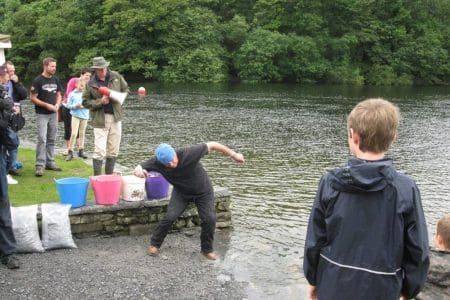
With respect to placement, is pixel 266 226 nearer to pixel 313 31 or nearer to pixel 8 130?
pixel 8 130

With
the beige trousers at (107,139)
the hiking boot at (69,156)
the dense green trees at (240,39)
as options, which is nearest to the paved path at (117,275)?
the beige trousers at (107,139)

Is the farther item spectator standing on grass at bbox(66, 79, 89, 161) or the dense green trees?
the dense green trees

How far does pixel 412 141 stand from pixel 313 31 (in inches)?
1397

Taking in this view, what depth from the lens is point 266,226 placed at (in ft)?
28.7

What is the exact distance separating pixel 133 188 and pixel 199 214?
1236 mm

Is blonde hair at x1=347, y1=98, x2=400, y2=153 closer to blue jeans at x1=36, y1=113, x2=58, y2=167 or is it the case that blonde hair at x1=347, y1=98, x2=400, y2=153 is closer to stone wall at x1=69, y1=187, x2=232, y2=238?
stone wall at x1=69, y1=187, x2=232, y2=238

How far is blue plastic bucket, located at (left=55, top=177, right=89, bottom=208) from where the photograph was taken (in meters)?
7.05

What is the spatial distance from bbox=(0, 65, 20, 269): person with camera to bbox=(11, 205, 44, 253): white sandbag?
17.9 inches

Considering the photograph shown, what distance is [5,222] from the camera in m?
5.86

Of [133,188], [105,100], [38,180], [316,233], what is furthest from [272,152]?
[316,233]

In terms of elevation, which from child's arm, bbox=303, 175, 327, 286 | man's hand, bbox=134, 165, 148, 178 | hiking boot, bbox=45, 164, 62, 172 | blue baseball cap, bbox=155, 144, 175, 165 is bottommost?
hiking boot, bbox=45, 164, 62, 172

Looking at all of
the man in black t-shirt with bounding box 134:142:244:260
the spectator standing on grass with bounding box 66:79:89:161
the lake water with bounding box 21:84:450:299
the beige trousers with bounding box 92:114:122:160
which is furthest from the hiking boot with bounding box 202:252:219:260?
the spectator standing on grass with bounding box 66:79:89:161

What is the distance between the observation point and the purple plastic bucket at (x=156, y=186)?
7.60 meters

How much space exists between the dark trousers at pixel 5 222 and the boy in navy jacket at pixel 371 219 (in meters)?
4.08
